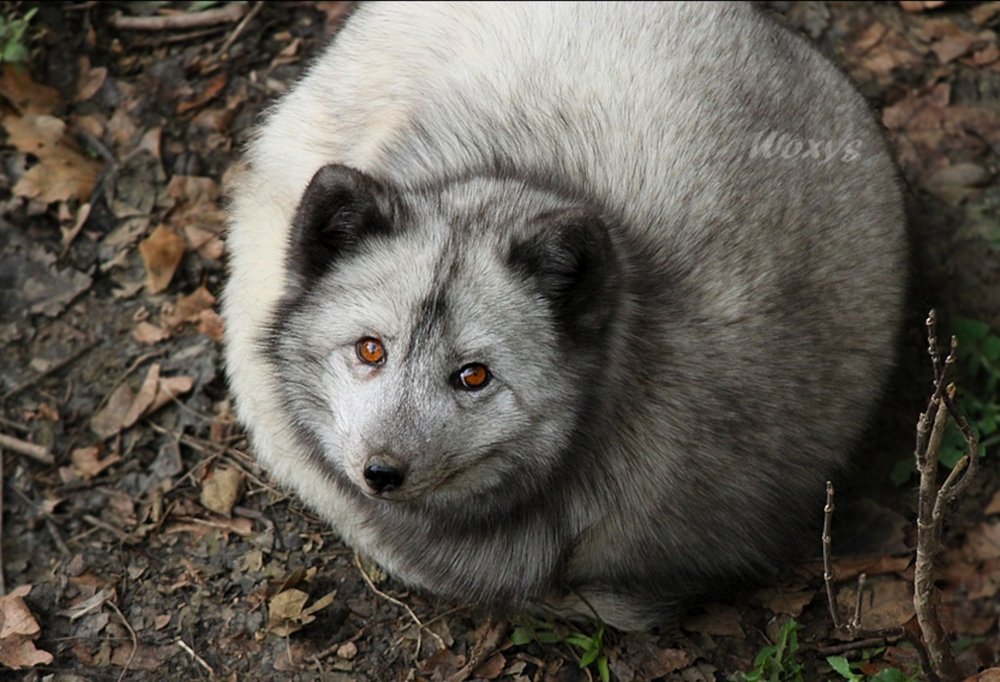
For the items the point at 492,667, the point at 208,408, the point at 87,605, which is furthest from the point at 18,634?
the point at 492,667

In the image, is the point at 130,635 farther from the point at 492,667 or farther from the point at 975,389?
the point at 975,389

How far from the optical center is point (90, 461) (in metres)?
5.56

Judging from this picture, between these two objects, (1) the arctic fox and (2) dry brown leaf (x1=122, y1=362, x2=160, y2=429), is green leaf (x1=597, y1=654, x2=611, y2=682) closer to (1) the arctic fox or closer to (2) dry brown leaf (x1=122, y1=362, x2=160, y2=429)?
(1) the arctic fox

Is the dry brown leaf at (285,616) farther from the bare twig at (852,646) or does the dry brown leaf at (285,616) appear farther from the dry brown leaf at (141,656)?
the bare twig at (852,646)

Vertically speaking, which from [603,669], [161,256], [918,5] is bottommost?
[603,669]

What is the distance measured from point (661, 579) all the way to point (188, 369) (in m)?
2.49

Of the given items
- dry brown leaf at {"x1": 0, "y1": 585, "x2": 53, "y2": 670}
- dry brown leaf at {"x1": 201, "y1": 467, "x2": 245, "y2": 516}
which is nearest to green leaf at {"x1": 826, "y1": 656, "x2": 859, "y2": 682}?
dry brown leaf at {"x1": 201, "y1": 467, "x2": 245, "y2": 516}

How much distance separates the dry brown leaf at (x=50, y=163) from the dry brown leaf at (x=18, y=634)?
2158 mm

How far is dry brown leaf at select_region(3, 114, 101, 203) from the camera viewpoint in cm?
620

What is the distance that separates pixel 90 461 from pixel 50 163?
1.70 meters

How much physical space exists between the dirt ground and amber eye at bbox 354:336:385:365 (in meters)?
1.47

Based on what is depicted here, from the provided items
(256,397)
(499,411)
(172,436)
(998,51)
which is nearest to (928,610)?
(499,411)

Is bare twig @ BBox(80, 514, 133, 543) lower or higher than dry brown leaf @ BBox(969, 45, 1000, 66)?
lower

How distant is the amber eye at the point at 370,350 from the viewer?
400 cm
